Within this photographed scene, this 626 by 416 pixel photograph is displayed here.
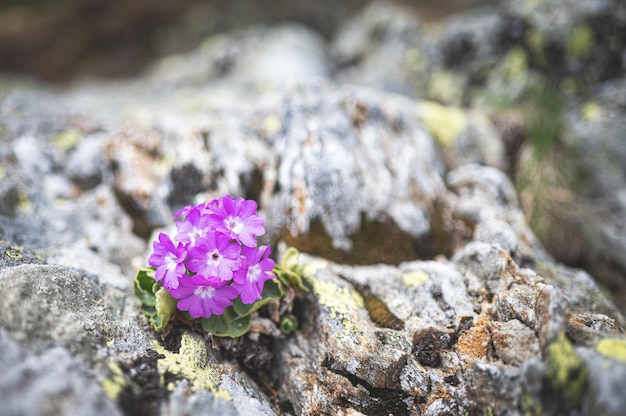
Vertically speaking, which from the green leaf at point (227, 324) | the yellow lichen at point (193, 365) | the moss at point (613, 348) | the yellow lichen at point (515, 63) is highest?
the yellow lichen at point (515, 63)

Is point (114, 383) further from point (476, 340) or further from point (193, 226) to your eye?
point (476, 340)

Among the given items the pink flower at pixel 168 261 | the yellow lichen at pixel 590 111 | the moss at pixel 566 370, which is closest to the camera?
the moss at pixel 566 370

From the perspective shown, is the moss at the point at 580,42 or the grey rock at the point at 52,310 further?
the moss at the point at 580,42

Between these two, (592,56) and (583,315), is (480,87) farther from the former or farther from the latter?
(583,315)

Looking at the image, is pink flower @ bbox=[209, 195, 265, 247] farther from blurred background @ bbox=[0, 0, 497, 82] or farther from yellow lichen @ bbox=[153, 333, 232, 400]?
blurred background @ bbox=[0, 0, 497, 82]

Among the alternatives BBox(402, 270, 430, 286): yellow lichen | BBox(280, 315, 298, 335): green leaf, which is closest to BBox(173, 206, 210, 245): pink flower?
BBox(280, 315, 298, 335): green leaf

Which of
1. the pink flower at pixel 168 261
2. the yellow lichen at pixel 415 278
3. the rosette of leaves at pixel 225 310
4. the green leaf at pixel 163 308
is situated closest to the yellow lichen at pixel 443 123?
the yellow lichen at pixel 415 278

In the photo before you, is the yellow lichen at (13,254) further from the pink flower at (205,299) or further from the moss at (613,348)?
the moss at (613,348)

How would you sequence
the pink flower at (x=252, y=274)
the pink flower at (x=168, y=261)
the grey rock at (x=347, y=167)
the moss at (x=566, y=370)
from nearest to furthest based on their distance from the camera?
the moss at (x=566, y=370), the pink flower at (x=168, y=261), the pink flower at (x=252, y=274), the grey rock at (x=347, y=167)
